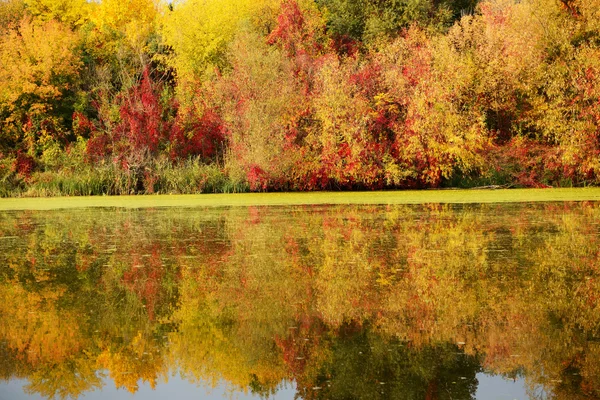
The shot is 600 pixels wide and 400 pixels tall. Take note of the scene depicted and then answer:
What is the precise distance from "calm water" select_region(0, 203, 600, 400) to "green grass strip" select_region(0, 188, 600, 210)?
1114cm

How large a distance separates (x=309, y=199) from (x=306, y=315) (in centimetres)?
2197

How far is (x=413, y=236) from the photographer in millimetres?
17531

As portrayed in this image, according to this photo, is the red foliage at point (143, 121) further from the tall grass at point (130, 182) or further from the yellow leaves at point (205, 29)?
the yellow leaves at point (205, 29)

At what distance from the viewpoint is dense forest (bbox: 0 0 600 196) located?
118ft

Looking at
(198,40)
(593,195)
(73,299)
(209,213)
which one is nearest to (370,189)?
(593,195)

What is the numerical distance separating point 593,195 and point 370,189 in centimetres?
1031

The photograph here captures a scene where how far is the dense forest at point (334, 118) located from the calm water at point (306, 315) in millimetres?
17769

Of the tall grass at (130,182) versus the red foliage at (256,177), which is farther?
the tall grass at (130,182)

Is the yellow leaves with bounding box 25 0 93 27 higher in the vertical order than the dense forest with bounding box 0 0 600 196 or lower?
higher

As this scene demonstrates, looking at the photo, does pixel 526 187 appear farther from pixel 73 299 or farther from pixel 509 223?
pixel 73 299

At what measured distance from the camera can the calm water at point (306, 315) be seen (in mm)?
7215

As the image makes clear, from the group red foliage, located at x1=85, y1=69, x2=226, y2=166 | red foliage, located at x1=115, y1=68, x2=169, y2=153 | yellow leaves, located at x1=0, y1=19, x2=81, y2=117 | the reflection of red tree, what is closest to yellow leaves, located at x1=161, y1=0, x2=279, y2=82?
red foliage, located at x1=115, y1=68, x2=169, y2=153

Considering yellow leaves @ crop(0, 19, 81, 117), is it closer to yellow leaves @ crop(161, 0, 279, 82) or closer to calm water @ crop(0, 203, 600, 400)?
yellow leaves @ crop(161, 0, 279, 82)

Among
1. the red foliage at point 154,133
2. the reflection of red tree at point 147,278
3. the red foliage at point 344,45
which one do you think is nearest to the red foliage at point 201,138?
the red foliage at point 154,133
